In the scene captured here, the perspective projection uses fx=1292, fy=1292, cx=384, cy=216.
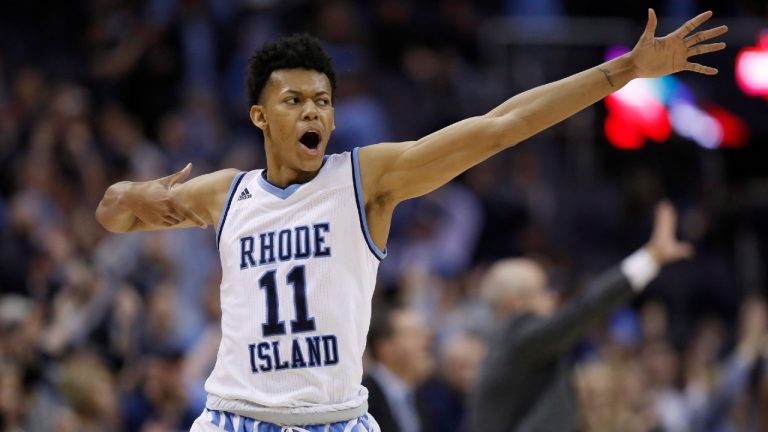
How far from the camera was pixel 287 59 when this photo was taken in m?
5.45

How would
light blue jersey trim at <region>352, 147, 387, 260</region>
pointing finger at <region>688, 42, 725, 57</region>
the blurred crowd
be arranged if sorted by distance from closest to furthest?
1. pointing finger at <region>688, 42, 725, 57</region>
2. light blue jersey trim at <region>352, 147, 387, 260</region>
3. the blurred crowd

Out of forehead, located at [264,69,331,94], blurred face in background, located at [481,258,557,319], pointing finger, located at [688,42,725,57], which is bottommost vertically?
blurred face in background, located at [481,258,557,319]

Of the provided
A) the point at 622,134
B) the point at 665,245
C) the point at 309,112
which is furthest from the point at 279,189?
the point at 622,134

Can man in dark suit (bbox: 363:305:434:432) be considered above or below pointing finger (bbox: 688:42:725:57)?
below

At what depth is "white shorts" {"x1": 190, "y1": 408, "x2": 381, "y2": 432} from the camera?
203 inches

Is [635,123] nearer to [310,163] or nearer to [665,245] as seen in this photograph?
[665,245]

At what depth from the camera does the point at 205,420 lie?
5.29m

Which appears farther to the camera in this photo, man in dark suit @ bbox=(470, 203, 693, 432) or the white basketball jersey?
man in dark suit @ bbox=(470, 203, 693, 432)

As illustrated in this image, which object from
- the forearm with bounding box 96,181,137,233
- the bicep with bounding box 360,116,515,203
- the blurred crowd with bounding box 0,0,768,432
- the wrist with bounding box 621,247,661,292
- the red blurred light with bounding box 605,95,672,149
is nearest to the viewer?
the bicep with bounding box 360,116,515,203

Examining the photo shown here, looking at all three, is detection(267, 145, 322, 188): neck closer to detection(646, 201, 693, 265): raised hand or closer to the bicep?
the bicep

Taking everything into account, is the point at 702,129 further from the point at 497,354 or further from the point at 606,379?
the point at 497,354

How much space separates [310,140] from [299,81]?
9.9 inches

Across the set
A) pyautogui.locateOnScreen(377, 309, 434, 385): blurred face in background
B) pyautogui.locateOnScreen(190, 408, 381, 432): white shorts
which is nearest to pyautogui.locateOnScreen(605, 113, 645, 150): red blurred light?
pyautogui.locateOnScreen(377, 309, 434, 385): blurred face in background

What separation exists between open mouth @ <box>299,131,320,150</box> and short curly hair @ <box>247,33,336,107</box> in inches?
10.7
